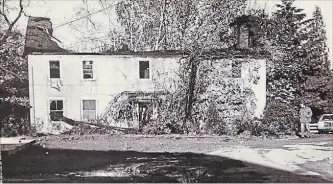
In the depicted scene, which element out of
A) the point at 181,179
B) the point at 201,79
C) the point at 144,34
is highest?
the point at 144,34

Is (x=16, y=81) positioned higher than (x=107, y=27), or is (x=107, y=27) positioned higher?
(x=107, y=27)

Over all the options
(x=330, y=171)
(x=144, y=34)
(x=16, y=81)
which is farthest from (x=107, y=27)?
(x=330, y=171)

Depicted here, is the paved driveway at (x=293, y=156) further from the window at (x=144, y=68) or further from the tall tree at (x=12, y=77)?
the tall tree at (x=12, y=77)

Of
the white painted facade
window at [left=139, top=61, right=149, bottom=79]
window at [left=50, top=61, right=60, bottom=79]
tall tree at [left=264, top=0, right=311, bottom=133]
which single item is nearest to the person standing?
tall tree at [left=264, top=0, right=311, bottom=133]

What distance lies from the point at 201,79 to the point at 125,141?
324mm

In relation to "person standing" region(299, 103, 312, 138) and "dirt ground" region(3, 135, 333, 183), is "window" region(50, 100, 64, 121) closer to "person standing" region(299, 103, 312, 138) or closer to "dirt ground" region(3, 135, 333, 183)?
"dirt ground" region(3, 135, 333, 183)

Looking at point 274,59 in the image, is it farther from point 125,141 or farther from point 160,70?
point 125,141

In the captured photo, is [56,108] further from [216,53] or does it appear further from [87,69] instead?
[216,53]

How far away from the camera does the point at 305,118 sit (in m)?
0.93

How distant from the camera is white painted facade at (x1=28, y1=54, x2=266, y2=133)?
91 cm

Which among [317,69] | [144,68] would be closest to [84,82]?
[144,68]

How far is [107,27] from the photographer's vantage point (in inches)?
36.5

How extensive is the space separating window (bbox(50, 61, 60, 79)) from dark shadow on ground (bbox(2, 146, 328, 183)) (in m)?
0.24

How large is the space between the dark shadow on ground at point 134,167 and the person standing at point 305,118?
5.8 inches
